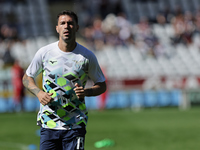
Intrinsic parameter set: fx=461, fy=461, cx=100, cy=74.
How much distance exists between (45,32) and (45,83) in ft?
77.0

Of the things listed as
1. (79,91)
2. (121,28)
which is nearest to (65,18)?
(79,91)

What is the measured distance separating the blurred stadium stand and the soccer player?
17118mm

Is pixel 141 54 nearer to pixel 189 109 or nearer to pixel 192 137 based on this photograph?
pixel 189 109

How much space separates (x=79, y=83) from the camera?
18.7 feet

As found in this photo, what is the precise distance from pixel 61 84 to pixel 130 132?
8.88 metres

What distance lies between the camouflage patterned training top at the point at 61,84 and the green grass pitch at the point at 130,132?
214 inches

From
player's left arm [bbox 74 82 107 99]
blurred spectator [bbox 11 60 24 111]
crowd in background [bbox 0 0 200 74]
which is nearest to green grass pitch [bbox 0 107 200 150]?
blurred spectator [bbox 11 60 24 111]

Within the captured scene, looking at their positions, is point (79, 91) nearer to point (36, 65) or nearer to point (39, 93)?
point (39, 93)

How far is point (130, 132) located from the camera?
46.7 feet

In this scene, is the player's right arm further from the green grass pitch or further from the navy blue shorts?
the green grass pitch

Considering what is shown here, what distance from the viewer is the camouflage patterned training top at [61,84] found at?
5.62m


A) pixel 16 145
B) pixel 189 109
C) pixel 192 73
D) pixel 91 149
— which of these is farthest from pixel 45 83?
pixel 192 73

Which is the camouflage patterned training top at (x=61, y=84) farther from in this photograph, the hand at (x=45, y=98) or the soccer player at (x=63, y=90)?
the hand at (x=45, y=98)

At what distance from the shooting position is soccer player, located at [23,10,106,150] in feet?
18.4
